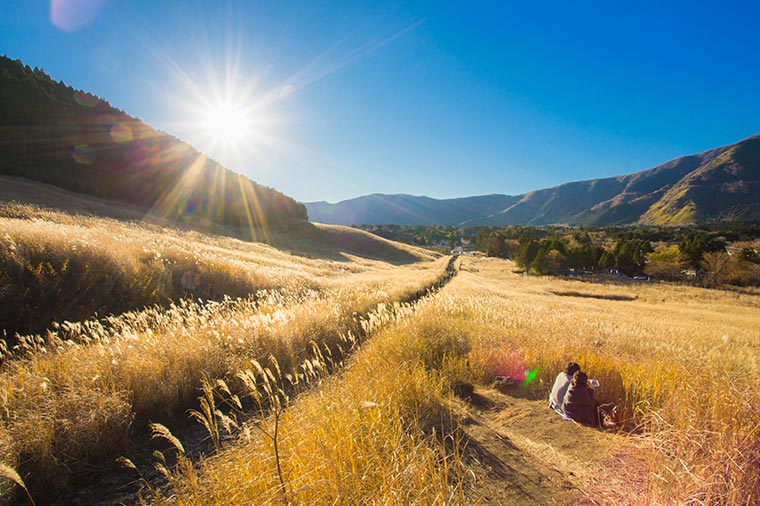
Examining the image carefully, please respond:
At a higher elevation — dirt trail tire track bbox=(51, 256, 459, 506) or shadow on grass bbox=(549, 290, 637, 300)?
dirt trail tire track bbox=(51, 256, 459, 506)

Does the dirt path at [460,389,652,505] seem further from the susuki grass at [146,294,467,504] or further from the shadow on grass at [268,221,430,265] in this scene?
the shadow on grass at [268,221,430,265]

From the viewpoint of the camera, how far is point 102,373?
Answer: 4066mm

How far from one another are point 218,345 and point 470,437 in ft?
15.1

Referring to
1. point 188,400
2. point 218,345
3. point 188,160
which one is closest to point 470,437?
point 188,400

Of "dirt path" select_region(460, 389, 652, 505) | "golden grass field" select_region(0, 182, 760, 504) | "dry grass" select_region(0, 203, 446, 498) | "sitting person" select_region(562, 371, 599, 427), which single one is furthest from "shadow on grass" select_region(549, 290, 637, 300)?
"dirt path" select_region(460, 389, 652, 505)

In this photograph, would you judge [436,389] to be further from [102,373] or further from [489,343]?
[102,373]

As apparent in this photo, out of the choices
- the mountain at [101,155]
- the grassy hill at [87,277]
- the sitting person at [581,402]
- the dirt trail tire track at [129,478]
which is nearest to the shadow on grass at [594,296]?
the grassy hill at [87,277]

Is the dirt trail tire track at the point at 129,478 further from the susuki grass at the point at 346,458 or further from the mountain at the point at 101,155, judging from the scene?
the mountain at the point at 101,155

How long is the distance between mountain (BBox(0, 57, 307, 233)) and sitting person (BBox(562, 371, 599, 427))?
4468 cm

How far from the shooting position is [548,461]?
320 cm

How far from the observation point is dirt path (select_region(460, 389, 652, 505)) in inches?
103

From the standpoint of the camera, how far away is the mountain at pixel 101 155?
35.4 meters

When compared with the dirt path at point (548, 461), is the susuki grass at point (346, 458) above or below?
above

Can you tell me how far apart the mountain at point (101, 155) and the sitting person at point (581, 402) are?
44.7 meters
